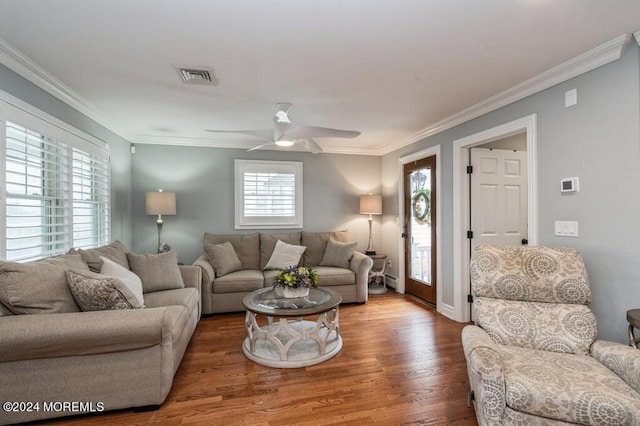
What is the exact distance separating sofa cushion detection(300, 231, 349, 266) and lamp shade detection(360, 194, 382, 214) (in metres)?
0.68

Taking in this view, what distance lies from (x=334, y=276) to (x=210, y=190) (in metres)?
2.37

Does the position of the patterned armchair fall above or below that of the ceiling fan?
below

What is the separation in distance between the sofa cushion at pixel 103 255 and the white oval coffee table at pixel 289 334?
4.30 feet

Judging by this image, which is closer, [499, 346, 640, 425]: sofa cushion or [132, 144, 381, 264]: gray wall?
[499, 346, 640, 425]: sofa cushion

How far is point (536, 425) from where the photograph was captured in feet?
5.01

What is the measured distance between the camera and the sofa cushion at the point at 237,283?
385cm

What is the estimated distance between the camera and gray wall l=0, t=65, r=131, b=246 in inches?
92.6

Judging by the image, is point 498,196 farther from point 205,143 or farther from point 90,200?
point 90,200

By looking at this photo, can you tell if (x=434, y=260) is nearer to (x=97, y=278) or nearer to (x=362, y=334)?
(x=362, y=334)

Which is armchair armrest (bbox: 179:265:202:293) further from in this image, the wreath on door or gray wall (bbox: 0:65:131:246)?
the wreath on door

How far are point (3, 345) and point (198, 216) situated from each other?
124 inches

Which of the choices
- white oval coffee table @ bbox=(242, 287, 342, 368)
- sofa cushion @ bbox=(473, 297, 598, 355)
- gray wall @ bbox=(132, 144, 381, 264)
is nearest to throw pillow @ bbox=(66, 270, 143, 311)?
white oval coffee table @ bbox=(242, 287, 342, 368)

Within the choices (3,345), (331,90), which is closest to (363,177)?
(331,90)

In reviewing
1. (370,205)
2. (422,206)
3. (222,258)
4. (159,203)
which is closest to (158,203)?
(159,203)
